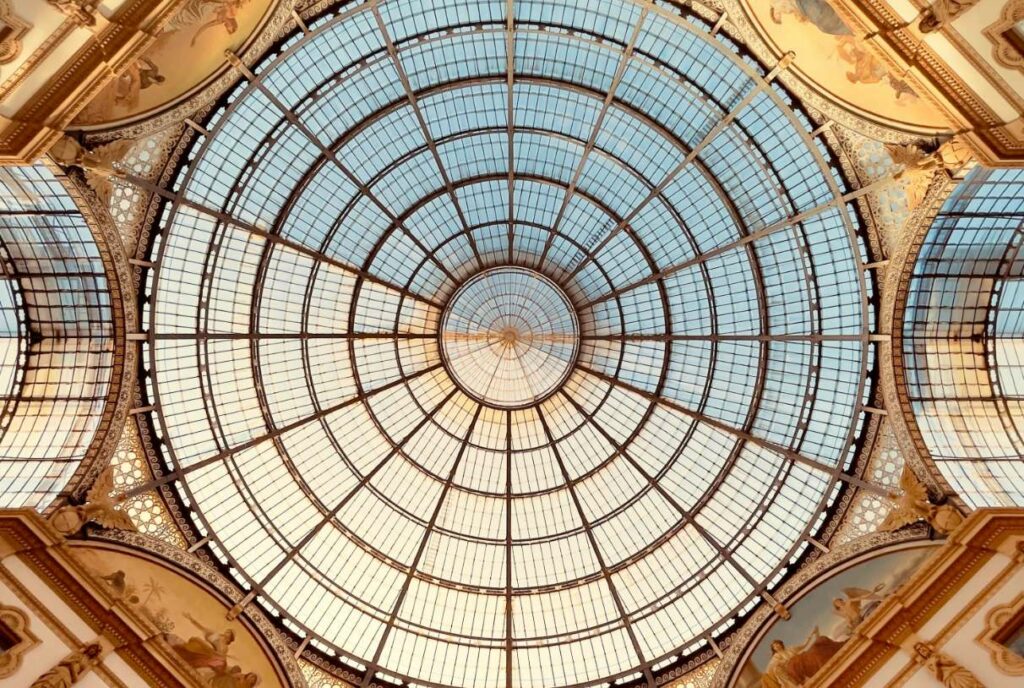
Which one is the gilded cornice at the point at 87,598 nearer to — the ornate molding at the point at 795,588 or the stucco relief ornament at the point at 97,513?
the stucco relief ornament at the point at 97,513

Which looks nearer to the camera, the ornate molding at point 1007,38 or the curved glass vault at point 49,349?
the ornate molding at point 1007,38

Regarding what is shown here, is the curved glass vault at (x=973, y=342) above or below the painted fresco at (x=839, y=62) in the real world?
below

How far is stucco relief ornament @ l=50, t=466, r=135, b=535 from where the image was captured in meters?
18.8

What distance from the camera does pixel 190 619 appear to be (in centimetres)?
2095

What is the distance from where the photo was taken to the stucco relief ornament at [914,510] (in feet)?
60.8

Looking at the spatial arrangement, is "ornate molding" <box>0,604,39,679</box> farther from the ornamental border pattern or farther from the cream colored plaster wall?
the cream colored plaster wall

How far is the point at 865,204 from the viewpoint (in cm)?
2042

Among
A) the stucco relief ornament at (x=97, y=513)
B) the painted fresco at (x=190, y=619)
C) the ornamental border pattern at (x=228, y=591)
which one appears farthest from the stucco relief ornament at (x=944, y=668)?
the stucco relief ornament at (x=97, y=513)

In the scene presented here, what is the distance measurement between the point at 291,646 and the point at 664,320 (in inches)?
645

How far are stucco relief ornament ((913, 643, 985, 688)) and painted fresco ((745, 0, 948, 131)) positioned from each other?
1231 centimetres

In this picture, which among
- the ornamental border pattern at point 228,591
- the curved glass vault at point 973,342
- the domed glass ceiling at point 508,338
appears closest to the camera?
the curved glass vault at point 973,342

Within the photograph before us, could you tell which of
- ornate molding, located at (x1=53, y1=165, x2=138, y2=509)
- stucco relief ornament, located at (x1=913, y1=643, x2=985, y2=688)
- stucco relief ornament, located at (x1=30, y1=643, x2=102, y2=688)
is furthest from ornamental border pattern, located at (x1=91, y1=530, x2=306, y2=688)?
stucco relief ornament, located at (x1=913, y1=643, x2=985, y2=688)

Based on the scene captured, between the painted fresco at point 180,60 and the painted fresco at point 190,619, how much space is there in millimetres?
11590

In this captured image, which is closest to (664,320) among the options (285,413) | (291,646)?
(285,413)
